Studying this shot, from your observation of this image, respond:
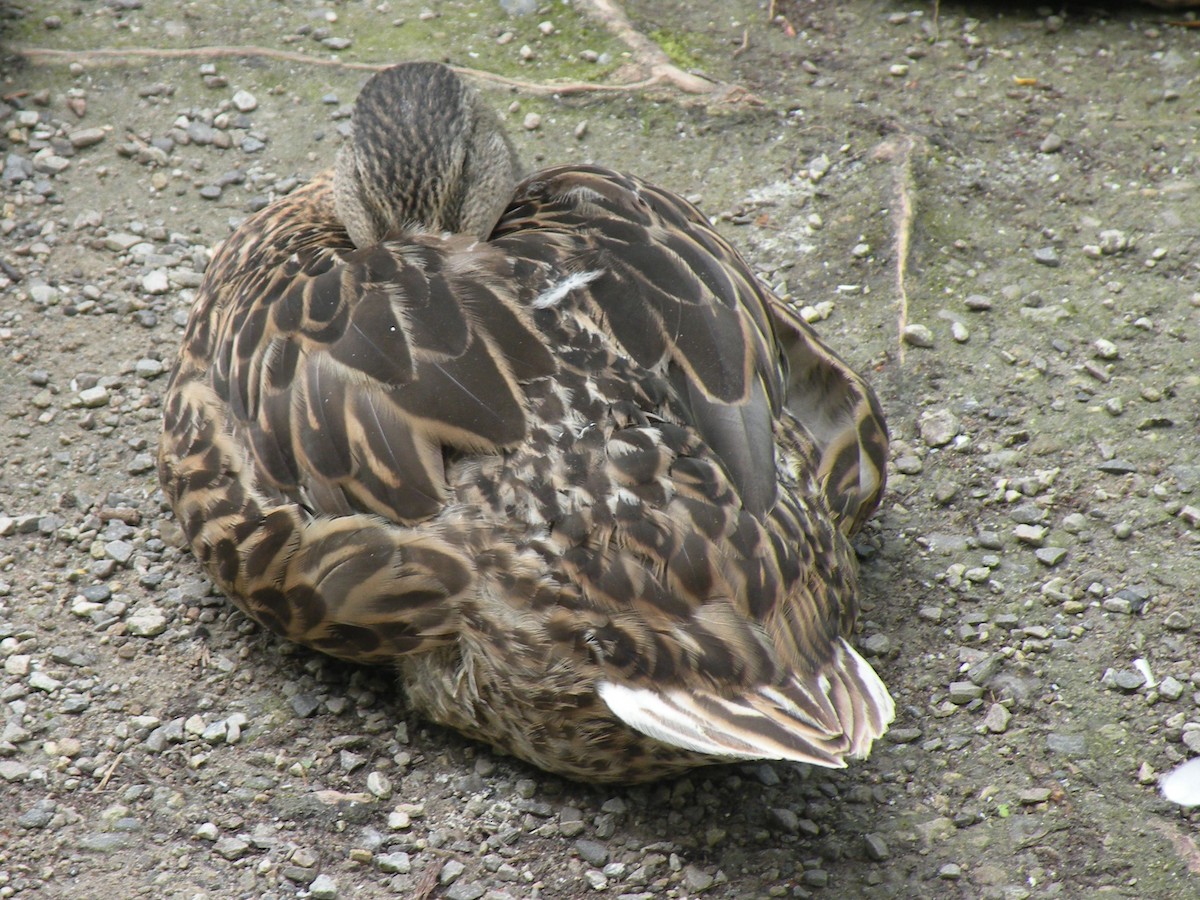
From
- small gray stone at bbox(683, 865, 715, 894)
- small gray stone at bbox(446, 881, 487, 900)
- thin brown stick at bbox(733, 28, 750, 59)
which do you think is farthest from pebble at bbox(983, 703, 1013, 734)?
thin brown stick at bbox(733, 28, 750, 59)

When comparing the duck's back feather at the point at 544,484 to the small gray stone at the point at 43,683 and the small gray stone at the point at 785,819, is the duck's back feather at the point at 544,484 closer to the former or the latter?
the small gray stone at the point at 785,819

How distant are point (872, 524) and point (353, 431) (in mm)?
1811

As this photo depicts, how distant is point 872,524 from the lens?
4453mm

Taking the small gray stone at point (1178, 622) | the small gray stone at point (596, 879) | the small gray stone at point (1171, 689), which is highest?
the small gray stone at point (1178, 622)

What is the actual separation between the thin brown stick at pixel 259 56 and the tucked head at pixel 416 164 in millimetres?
1845

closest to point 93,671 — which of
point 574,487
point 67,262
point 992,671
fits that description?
point 574,487

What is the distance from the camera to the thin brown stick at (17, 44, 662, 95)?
6.18 meters

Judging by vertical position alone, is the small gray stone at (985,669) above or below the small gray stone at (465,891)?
above

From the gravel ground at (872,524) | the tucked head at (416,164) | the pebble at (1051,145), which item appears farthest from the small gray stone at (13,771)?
the pebble at (1051,145)

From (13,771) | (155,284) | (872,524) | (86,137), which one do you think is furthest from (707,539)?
(86,137)

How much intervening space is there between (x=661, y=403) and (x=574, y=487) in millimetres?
345

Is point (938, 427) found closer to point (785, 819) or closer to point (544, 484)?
point (785, 819)

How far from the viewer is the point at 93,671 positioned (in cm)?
402

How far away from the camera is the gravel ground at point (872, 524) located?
11.7ft
